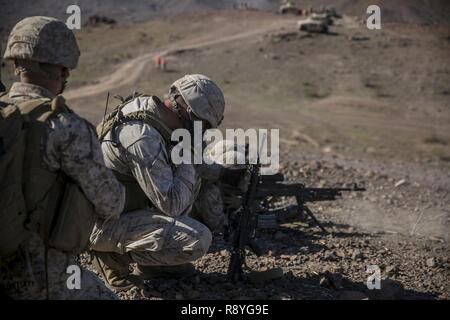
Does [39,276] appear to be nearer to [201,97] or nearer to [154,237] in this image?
[154,237]

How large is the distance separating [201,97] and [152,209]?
81 cm

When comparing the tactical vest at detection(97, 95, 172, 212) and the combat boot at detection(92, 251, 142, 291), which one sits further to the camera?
the combat boot at detection(92, 251, 142, 291)

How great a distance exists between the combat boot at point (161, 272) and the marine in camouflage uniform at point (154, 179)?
19cm

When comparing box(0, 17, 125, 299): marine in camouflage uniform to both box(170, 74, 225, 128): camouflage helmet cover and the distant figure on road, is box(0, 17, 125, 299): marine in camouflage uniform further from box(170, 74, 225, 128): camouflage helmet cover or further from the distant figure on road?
the distant figure on road

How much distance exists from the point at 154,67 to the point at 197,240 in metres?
21.0

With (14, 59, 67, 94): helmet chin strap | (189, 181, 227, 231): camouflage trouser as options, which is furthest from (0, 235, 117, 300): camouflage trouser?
(189, 181, 227, 231): camouflage trouser

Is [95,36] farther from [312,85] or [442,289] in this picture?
[442,289]

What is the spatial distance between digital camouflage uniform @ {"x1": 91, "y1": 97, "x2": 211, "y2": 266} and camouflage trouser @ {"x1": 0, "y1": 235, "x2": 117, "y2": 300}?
0.72 meters

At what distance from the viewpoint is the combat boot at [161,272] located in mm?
4578

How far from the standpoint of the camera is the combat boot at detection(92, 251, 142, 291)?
432 centimetres

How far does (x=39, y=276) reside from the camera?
3.22 metres

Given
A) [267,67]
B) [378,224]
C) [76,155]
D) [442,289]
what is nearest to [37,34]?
[76,155]

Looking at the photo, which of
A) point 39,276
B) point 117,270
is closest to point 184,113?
point 117,270

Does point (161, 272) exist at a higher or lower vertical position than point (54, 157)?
lower
